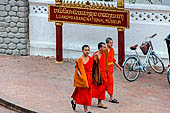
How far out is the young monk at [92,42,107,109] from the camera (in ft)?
37.3

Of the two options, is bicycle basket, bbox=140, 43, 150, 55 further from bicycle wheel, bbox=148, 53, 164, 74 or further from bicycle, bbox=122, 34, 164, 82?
bicycle wheel, bbox=148, 53, 164, 74

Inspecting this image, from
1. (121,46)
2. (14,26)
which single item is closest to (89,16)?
(121,46)

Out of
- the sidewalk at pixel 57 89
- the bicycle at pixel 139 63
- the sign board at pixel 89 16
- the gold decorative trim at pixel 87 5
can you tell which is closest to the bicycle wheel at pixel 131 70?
the bicycle at pixel 139 63

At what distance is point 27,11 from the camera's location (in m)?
17.0

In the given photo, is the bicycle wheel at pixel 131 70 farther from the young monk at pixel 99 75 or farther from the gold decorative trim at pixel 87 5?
the young monk at pixel 99 75

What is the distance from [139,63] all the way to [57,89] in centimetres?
227

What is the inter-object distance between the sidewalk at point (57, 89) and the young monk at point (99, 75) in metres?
0.30

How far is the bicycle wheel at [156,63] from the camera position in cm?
1465

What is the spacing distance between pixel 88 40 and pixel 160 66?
7.57 ft

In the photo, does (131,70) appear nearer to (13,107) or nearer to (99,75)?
(99,75)

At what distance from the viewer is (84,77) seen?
10.8 meters

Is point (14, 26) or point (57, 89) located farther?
point (14, 26)

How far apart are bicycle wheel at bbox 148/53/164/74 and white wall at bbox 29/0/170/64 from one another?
328 millimetres

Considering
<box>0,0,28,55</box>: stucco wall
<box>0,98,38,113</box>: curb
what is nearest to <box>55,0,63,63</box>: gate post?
<box>0,0,28,55</box>: stucco wall
